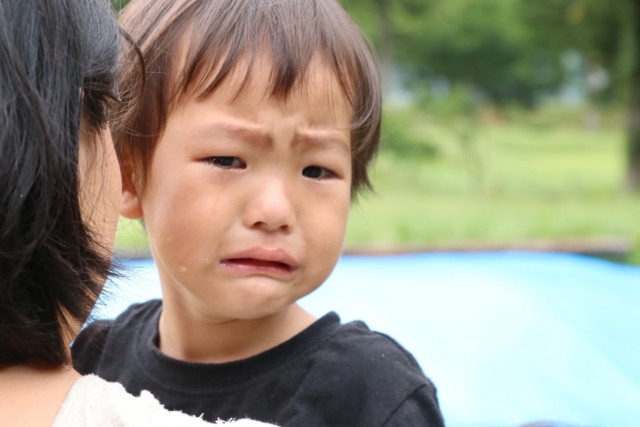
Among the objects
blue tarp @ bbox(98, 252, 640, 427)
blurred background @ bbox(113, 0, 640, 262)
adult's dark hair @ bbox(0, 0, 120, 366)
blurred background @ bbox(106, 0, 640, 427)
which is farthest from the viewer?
blurred background @ bbox(113, 0, 640, 262)

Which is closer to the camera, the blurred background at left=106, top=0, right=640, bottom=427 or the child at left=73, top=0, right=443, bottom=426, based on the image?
the child at left=73, top=0, right=443, bottom=426

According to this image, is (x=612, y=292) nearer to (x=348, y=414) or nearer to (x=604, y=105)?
(x=348, y=414)

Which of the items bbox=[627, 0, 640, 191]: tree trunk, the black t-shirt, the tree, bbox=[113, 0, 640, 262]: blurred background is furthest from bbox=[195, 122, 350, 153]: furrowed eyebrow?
the tree

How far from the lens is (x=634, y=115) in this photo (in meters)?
8.65

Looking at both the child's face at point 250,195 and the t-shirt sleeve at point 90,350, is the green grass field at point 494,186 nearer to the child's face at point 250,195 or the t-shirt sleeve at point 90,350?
the t-shirt sleeve at point 90,350

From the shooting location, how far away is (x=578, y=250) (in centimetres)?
400

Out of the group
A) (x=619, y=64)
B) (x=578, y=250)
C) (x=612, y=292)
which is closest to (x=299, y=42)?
(x=612, y=292)

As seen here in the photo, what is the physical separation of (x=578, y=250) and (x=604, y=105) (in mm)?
7413

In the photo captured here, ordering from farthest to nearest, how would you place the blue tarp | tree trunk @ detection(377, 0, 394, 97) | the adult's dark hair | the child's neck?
tree trunk @ detection(377, 0, 394, 97) < the blue tarp < the child's neck < the adult's dark hair

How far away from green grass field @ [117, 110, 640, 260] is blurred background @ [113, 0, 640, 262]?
2 cm

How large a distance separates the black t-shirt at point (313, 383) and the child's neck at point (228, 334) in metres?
0.04

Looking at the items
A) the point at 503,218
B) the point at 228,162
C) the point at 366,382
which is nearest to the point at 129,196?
the point at 228,162

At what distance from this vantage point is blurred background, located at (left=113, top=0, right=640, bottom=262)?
22.6ft

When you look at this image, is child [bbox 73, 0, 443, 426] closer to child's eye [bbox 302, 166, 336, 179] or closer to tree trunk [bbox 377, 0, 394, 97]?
child's eye [bbox 302, 166, 336, 179]
